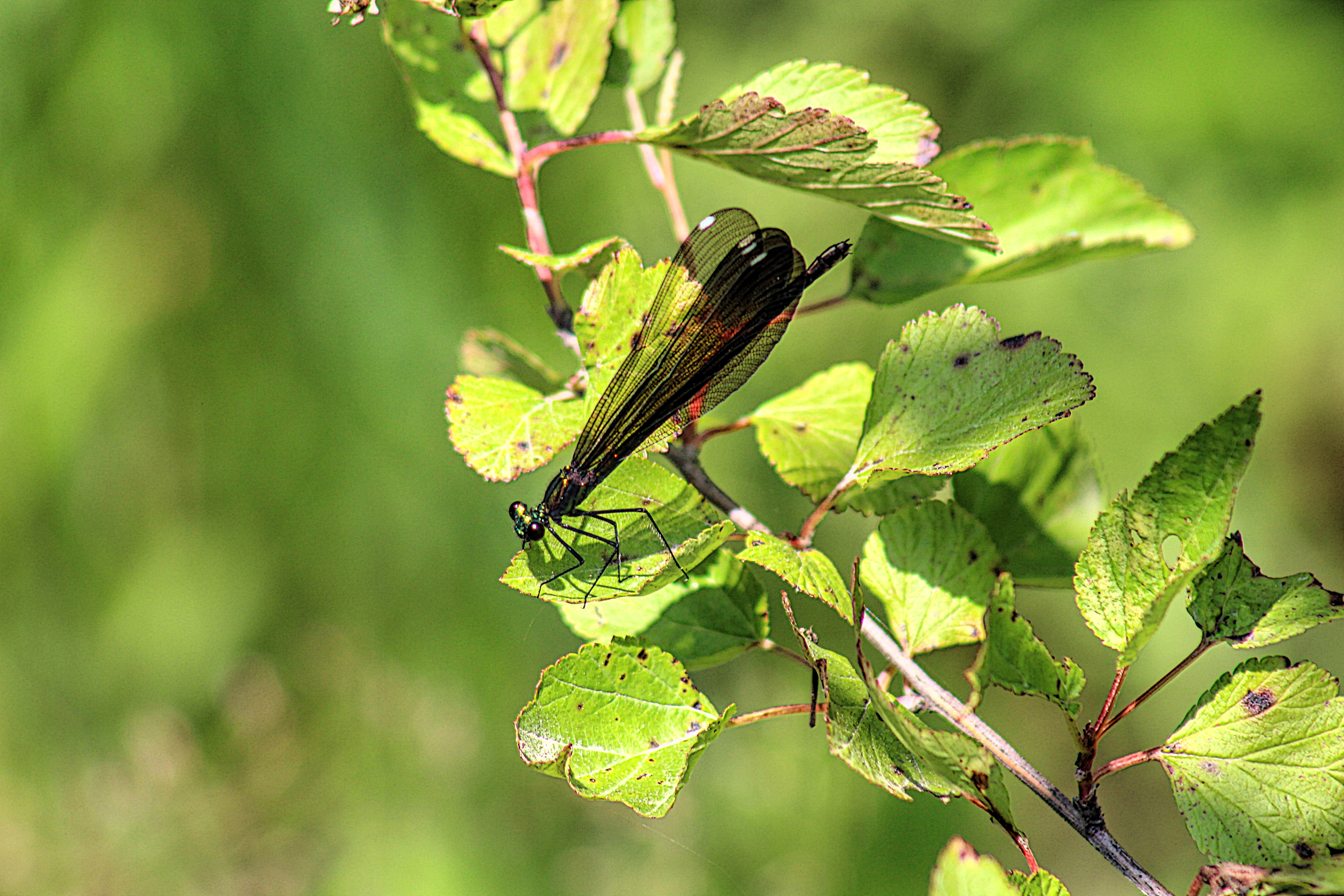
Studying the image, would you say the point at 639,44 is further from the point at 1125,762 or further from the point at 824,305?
the point at 1125,762

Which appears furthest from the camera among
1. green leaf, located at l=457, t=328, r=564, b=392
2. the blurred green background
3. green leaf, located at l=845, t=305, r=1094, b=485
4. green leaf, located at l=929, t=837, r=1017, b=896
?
the blurred green background

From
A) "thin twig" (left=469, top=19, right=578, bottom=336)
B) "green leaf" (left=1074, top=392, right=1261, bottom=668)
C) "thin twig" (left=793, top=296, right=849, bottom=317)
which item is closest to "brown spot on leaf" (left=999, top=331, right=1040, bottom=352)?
"green leaf" (left=1074, top=392, right=1261, bottom=668)

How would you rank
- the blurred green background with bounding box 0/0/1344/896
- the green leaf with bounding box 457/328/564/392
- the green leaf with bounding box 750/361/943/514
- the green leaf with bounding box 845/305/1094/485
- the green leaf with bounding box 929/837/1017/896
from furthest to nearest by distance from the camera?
the blurred green background with bounding box 0/0/1344/896
the green leaf with bounding box 457/328/564/392
the green leaf with bounding box 750/361/943/514
the green leaf with bounding box 845/305/1094/485
the green leaf with bounding box 929/837/1017/896

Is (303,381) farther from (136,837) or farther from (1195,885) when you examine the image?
(1195,885)

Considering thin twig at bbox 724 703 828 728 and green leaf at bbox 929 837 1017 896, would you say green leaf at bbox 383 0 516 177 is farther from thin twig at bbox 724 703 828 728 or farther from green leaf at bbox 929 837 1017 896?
green leaf at bbox 929 837 1017 896

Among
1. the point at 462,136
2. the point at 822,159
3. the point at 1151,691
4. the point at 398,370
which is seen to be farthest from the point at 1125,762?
the point at 398,370

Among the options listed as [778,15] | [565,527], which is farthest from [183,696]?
[778,15]
